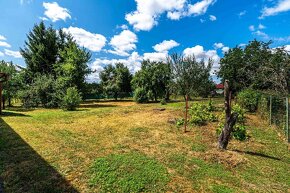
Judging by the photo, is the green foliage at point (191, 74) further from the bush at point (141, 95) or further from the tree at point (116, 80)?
the tree at point (116, 80)

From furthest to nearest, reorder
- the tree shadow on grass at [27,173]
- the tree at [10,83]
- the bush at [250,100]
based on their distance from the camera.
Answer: the tree at [10,83] → the bush at [250,100] → the tree shadow on grass at [27,173]

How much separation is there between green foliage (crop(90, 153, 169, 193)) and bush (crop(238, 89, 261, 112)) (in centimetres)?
1091

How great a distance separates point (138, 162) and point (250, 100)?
37.8ft

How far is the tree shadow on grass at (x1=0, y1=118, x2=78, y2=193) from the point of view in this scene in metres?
4.09

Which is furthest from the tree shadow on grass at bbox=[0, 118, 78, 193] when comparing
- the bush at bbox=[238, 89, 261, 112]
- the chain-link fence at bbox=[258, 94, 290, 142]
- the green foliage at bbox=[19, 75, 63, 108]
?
the green foliage at bbox=[19, 75, 63, 108]

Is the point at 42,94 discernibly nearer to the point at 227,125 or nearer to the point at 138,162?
the point at 138,162

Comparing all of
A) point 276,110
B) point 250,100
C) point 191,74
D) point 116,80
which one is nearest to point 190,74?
point 191,74

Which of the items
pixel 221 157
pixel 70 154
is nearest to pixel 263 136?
pixel 221 157

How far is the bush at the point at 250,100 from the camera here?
1386 centimetres

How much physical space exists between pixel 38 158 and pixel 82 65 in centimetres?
2007

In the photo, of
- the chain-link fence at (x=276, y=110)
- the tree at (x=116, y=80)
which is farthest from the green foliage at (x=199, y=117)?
the tree at (x=116, y=80)

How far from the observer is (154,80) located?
1125 inches

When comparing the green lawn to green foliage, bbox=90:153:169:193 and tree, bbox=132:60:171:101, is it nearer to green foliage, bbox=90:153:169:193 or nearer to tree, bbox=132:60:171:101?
green foliage, bbox=90:153:169:193

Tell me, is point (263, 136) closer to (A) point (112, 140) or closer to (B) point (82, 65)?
(A) point (112, 140)
